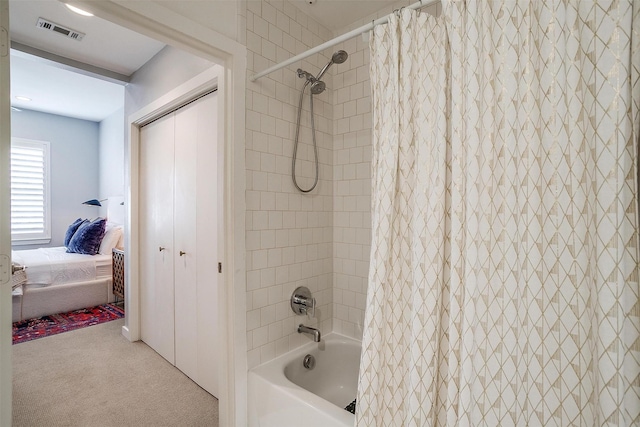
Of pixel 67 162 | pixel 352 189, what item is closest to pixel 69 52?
pixel 352 189

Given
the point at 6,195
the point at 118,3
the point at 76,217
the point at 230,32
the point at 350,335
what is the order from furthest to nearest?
the point at 76,217 → the point at 350,335 → the point at 230,32 → the point at 118,3 → the point at 6,195

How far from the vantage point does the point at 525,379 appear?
88cm

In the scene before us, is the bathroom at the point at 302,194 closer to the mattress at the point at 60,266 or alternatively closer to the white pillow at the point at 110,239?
the mattress at the point at 60,266

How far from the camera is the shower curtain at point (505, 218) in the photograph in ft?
2.44

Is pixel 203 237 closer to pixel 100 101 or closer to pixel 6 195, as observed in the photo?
pixel 6 195

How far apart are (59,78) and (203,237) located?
3.08 meters

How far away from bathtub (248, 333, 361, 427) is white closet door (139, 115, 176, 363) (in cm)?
123

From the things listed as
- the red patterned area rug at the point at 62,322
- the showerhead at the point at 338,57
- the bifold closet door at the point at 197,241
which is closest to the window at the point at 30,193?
the red patterned area rug at the point at 62,322

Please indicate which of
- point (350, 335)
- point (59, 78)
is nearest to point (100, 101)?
point (59, 78)

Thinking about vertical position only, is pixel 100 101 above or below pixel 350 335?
above

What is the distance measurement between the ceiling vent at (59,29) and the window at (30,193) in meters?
3.31

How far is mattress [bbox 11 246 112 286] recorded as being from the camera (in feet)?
11.3

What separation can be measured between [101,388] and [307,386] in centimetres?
151

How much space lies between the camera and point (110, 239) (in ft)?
13.7
